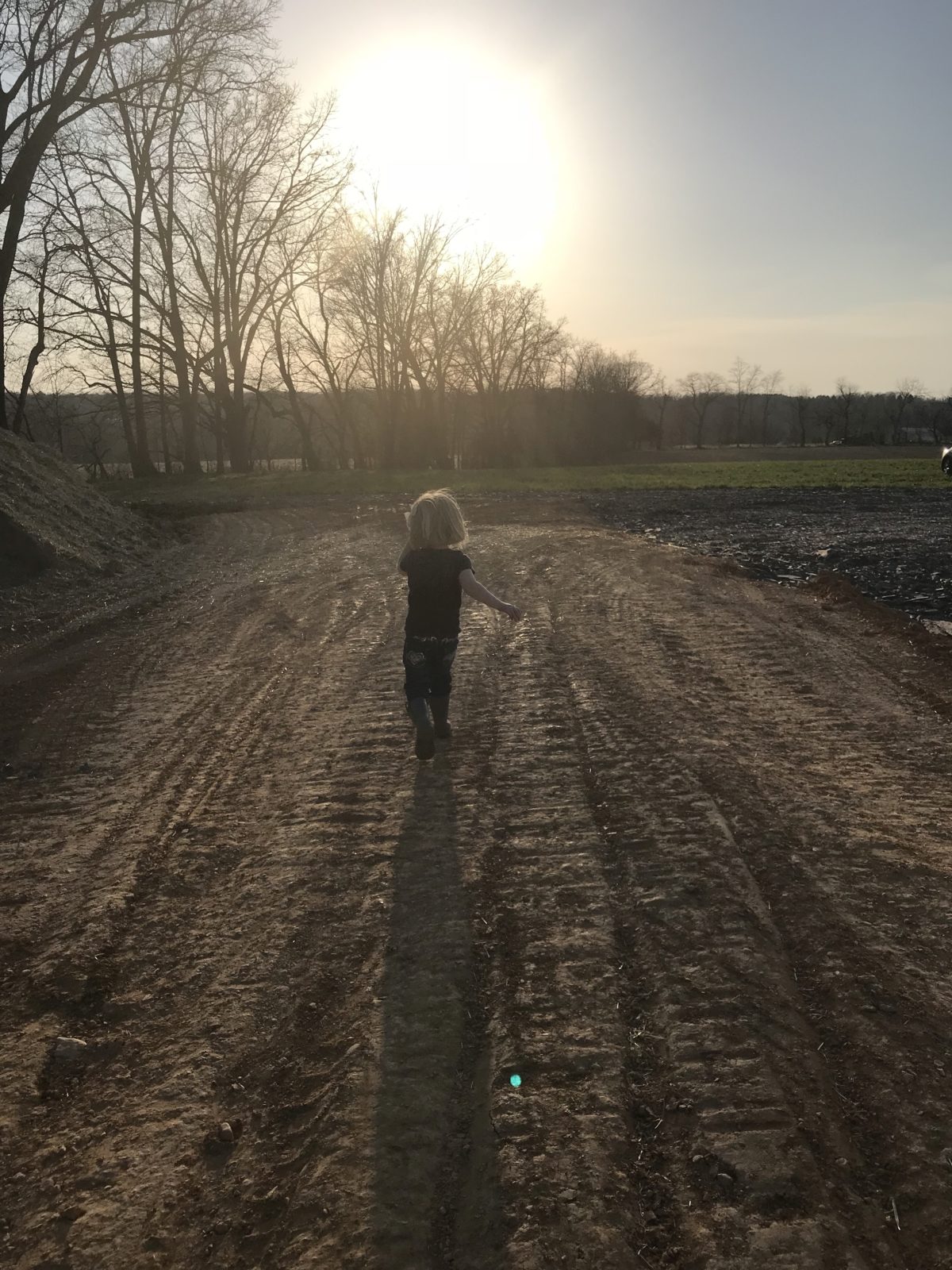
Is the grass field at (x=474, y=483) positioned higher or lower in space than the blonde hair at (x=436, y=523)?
lower

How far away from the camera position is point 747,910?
3.76 meters

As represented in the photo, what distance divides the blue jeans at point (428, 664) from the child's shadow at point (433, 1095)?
1733 mm

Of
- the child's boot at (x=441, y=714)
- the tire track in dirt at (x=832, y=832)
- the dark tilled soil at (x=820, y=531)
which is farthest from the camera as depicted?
the dark tilled soil at (x=820, y=531)

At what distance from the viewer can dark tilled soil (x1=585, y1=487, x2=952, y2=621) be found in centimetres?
1102

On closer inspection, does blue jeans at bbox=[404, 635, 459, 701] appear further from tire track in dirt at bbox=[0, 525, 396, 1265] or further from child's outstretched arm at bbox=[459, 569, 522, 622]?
tire track in dirt at bbox=[0, 525, 396, 1265]

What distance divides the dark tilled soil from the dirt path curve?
458 cm

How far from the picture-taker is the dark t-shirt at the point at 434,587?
19.0 feet

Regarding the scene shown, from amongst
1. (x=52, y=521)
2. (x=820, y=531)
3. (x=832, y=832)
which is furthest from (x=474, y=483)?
(x=832, y=832)

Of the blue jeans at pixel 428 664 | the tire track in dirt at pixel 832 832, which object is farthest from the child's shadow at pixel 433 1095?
the blue jeans at pixel 428 664

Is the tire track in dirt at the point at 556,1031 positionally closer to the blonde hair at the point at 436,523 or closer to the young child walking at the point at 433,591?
the young child walking at the point at 433,591

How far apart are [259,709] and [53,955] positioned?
10.0 feet

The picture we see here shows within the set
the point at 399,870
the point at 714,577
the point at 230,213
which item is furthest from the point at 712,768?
the point at 230,213

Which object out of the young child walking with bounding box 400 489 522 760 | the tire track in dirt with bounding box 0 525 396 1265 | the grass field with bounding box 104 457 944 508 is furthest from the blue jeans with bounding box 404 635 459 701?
the grass field with bounding box 104 457 944 508

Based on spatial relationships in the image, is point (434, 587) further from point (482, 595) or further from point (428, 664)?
point (428, 664)
